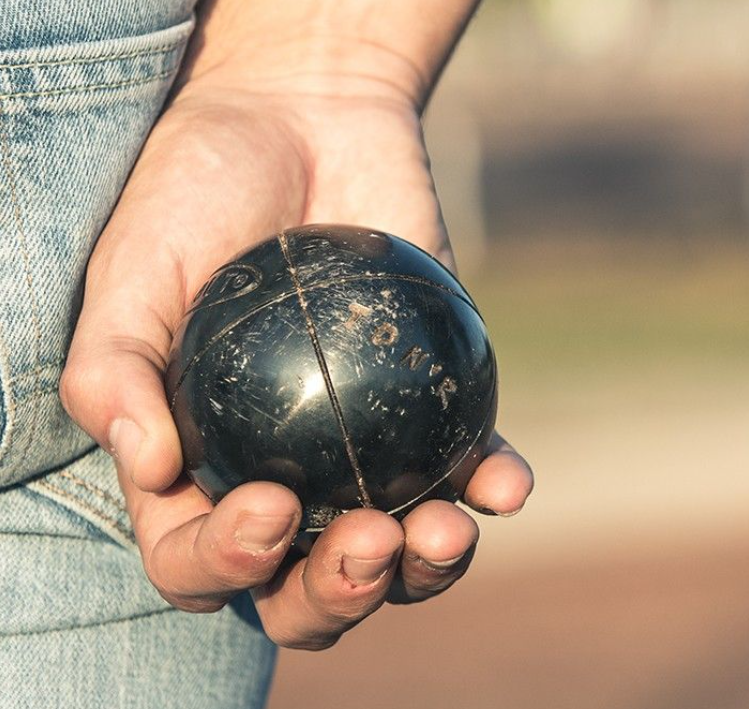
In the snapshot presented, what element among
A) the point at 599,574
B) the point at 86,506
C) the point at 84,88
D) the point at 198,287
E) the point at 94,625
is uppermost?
the point at 84,88

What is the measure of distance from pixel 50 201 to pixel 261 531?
2.63 feet

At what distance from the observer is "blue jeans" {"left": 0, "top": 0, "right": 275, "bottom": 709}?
2527mm

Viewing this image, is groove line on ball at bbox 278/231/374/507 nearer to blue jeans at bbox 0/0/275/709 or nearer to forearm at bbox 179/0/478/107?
blue jeans at bbox 0/0/275/709

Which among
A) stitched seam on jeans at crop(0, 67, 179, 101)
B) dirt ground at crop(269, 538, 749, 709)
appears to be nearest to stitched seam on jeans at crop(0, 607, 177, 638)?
stitched seam on jeans at crop(0, 67, 179, 101)

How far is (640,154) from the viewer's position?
2634 centimetres

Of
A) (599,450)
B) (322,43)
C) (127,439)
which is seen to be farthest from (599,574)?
(127,439)

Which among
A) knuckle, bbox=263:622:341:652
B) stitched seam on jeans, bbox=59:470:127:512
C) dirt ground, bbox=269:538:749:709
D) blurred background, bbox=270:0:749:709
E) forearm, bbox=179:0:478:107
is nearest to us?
knuckle, bbox=263:622:341:652

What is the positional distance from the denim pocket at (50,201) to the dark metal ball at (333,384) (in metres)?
0.26

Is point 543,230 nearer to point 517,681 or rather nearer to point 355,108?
point 517,681

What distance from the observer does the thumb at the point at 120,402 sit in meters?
2.51

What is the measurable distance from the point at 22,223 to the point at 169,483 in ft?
1.92

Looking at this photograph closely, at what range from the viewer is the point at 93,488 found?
282 centimetres

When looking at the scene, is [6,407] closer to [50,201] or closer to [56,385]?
[56,385]

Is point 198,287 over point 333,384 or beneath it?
beneath
